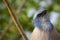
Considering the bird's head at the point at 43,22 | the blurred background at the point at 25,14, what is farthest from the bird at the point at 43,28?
the blurred background at the point at 25,14

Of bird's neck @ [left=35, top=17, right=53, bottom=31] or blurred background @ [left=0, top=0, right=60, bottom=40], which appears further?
blurred background @ [left=0, top=0, right=60, bottom=40]

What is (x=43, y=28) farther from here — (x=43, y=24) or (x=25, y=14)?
(x=25, y=14)

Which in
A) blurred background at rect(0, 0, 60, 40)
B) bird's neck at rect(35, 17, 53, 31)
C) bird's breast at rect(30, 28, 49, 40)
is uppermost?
blurred background at rect(0, 0, 60, 40)

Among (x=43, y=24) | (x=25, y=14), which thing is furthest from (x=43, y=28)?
(x=25, y=14)

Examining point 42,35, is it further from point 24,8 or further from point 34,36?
point 24,8

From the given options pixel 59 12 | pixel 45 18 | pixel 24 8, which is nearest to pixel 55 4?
pixel 59 12

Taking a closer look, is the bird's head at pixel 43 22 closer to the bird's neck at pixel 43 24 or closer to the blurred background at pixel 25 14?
the bird's neck at pixel 43 24

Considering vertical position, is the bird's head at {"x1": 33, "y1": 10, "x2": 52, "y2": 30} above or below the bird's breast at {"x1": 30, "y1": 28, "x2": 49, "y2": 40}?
above

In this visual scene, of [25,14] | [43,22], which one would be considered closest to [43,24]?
[43,22]

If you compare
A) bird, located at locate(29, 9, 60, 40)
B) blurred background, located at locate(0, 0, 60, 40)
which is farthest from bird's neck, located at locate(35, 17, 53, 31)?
blurred background, located at locate(0, 0, 60, 40)

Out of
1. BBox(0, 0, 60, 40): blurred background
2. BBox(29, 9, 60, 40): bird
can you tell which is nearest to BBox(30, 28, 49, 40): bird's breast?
BBox(29, 9, 60, 40): bird

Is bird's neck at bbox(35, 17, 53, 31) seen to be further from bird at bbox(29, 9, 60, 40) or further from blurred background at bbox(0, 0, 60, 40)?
blurred background at bbox(0, 0, 60, 40)

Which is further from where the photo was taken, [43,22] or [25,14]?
[25,14]

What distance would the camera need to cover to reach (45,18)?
600 mm
